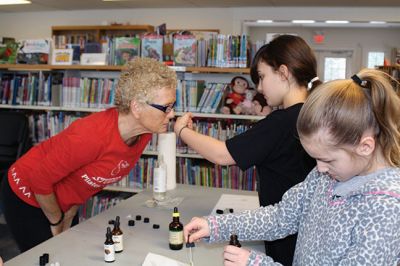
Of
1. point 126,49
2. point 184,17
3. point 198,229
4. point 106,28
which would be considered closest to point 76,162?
point 198,229

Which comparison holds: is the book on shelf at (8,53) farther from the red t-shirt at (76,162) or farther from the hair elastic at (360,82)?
the hair elastic at (360,82)

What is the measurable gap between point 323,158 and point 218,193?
1391mm

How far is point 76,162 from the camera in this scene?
1.77 metres

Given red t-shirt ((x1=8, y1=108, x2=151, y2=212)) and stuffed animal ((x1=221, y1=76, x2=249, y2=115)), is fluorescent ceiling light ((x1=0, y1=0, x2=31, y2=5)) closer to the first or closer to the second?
stuffed animal ((x1=221, y1=76, x2=249, y2=115))

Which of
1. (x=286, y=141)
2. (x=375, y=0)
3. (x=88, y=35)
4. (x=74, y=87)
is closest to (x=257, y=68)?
(x=286, y=141)

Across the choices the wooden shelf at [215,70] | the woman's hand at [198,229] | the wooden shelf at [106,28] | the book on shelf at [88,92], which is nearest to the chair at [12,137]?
the book on shelf at [88,92]

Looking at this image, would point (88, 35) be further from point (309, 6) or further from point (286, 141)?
point (286, 141)

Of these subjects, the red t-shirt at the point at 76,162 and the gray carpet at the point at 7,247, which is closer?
the red t-shirt at the point at 76,162

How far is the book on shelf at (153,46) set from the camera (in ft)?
12.3

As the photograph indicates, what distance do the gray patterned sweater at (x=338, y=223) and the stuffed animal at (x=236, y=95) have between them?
92.1 inches

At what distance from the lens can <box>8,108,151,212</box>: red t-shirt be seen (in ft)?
5.72

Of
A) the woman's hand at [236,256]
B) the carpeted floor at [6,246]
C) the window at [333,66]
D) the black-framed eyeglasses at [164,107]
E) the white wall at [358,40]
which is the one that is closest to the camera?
the woman's hand at [236,256]

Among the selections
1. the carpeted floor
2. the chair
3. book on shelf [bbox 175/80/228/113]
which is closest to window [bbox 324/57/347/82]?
book on shelf [bbox 175/80/228/113]

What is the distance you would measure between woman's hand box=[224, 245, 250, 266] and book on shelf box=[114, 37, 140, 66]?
295 centimetres
